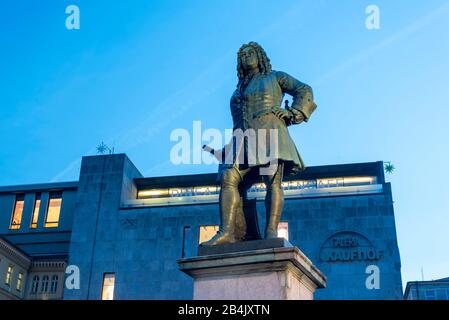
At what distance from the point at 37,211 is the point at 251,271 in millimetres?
52621

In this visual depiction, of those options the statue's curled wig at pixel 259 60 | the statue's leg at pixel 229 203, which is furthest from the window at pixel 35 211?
the statue's leg at pixel 229 203

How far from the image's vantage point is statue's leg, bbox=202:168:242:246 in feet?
28.8

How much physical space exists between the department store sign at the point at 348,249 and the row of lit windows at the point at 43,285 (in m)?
29.1

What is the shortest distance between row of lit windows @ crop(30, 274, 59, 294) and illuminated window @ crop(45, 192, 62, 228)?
17.9 feet

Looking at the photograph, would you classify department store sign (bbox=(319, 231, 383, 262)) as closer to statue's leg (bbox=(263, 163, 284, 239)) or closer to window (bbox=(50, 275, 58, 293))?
window (bbox=(50, 275, 58, 293))

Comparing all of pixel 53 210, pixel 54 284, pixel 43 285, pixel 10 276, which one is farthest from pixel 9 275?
pixel 53 210

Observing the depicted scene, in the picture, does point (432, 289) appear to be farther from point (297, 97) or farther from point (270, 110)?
point (270, 110)

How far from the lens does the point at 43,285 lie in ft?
185

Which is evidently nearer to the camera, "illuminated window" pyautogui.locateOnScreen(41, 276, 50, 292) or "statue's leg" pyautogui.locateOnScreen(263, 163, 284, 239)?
"statue's leg" pyautogui.locateOnScreen(263, 163, 284, 239)

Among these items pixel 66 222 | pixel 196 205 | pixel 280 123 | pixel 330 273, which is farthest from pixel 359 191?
pixel 280 123

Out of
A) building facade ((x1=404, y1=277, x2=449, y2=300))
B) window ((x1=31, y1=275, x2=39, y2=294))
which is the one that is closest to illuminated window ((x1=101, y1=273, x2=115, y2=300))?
window ((x1=31, y1=275, x2=39, y2=294))

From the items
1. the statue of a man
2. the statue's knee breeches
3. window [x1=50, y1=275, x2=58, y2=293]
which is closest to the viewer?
the statue of a man
